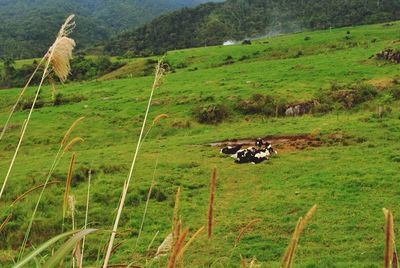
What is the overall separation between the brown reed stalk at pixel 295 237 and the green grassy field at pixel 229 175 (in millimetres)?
693

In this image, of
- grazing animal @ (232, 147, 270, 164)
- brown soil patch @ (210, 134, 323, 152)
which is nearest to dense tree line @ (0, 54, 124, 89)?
brown soil patch @ (210, 134, 323, 152)

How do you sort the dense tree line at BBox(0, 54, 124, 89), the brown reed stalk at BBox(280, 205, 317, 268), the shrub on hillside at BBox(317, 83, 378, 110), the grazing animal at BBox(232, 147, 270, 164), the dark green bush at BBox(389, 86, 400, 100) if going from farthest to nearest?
the dense tree line at BBox(0, 54, 124, 89), the shrub on hillside at BBox(317, 83, 378, 110), the dark green bush at BBox(389, 86, 400, 100), the grazing animal at BBox(232, 147, 270, 164), the brown reed stalk at BBox(280, 205, 317, 268)

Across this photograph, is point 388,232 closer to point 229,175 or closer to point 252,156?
point 229,175

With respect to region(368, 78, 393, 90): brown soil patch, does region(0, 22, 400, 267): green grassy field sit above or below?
above

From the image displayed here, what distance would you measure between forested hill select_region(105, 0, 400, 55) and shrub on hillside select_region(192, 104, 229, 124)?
6294 centimetres

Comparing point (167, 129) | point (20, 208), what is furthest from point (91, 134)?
point (20, 208)

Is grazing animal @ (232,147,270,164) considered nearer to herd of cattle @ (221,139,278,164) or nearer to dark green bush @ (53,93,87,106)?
herd of cattle @ (221,139,278,164)

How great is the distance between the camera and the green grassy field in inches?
358

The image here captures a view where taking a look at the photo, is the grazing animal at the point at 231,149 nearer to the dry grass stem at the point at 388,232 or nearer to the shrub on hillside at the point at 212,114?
the shrub on hillside at the point at 212,114

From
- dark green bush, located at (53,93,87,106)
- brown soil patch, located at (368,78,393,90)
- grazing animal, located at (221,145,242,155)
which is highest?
grazing animal, located at (221,145,242,155)

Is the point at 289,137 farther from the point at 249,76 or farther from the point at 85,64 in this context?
the point at 85,64

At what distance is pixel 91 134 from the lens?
24.6m

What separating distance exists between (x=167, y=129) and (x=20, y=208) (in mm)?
12118

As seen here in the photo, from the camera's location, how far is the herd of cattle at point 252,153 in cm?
1547
